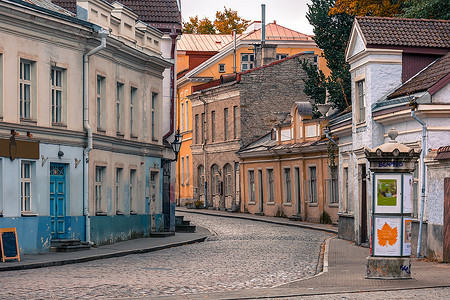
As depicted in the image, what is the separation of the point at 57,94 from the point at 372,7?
59.0 feet

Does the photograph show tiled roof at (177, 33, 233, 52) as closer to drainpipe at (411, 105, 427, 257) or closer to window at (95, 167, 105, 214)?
window at (95, 167, 105, 214)

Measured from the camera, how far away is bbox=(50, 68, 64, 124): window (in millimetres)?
26875

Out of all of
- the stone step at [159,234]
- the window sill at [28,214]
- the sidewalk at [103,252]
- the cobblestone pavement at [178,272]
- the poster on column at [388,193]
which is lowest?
the cobblestone pavement at [178,272]

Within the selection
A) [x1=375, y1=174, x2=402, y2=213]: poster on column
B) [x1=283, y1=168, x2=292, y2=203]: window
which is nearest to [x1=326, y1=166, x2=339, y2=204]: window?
[x1=283, y1=168, x2=292, y2=203]: window

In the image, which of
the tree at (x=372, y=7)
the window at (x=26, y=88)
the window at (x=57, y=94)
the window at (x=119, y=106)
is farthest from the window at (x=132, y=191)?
the tree at (x=372, y=7)

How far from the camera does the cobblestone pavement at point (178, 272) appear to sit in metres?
16.2

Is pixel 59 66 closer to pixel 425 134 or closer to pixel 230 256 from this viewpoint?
pixel 230 256

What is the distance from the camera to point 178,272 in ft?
65.4

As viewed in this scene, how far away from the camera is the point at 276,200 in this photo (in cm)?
5025

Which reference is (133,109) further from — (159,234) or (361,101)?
(361,101)

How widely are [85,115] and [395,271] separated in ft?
43.6

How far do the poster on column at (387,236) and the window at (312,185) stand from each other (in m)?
27.3

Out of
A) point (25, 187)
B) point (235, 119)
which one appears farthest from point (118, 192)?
point (235, 119)

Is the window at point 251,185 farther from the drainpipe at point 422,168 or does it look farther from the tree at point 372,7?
the drainpipe at point 422,168
